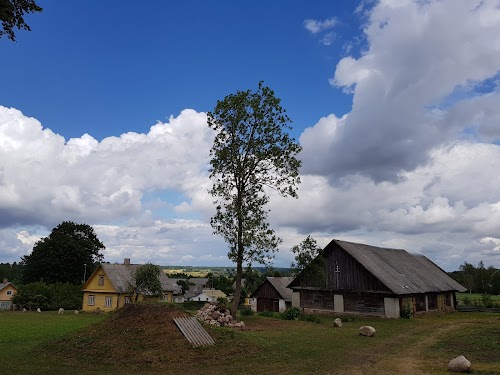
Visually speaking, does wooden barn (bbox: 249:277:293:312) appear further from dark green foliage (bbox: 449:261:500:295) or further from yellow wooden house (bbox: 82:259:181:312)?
dark green foliage (bbox: 449:261:500:295)

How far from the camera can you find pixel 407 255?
56.6 metres

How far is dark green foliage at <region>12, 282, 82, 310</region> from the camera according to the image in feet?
196

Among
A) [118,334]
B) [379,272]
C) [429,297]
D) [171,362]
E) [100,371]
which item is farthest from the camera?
[429,297]

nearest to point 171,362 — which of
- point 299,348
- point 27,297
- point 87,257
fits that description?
point 299,348

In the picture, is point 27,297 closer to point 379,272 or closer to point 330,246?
point 330,246

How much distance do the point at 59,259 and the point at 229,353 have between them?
6700cm

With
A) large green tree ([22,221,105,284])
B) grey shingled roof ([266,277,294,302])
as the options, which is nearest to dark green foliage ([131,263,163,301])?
grey shingled roof ([266,277,294,302])

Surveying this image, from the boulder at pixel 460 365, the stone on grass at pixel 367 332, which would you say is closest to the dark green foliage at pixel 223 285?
the stone on grass at pixel 367 332

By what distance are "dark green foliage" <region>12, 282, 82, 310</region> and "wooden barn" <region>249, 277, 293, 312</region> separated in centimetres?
2868

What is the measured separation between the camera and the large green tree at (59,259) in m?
75.9

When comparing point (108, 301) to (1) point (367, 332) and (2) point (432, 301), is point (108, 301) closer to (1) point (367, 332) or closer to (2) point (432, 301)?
(1) point (367, 332)

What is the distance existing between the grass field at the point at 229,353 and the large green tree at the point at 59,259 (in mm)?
53739

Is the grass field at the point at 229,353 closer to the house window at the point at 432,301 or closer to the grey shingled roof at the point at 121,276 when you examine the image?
the house window at the point at 432,301

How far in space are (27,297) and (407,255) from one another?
55866mm
